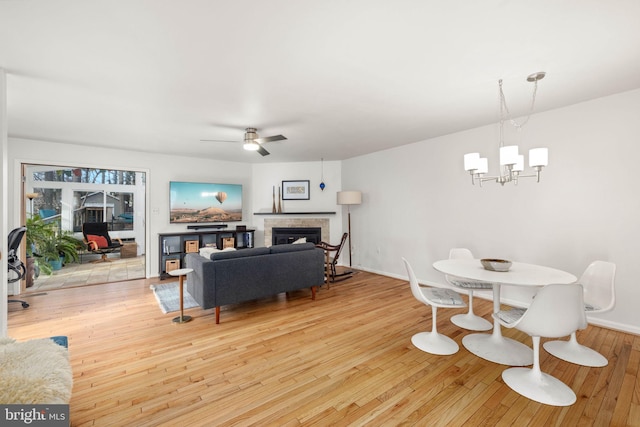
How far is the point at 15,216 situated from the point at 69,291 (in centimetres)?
138

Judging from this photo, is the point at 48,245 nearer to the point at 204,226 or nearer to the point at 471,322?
the point at 204,226

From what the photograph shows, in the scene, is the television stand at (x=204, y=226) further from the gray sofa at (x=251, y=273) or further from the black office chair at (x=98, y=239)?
the black office chair at (x=98, y=239)

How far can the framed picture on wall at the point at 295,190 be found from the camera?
252 inches

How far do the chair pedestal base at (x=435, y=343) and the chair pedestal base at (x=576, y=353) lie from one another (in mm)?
822

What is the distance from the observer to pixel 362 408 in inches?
70.0

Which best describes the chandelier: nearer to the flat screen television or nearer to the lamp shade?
the lamp shade

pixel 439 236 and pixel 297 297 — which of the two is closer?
pixel 297 297

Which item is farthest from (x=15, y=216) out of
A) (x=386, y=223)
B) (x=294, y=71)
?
(x=386, y=223)

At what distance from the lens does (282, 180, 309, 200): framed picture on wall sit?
6.40 metres

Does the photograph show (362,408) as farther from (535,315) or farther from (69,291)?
(69,291)

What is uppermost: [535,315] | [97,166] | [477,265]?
[97,166]

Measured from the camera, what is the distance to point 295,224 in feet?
20.9

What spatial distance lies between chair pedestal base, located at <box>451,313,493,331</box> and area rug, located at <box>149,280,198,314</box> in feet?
10.7

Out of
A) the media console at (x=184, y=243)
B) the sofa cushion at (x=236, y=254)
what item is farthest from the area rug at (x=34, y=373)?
the media console at (x=184, y=243)
